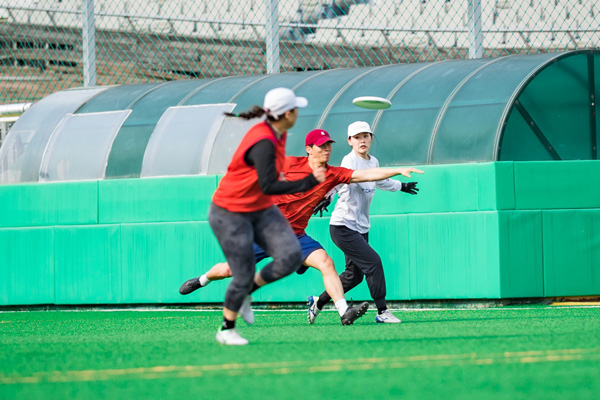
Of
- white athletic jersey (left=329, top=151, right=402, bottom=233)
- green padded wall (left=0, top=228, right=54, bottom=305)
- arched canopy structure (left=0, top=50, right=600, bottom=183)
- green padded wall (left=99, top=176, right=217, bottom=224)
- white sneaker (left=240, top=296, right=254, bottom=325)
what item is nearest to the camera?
white sneaker (left=240, top=296, right=254, bottom=325)

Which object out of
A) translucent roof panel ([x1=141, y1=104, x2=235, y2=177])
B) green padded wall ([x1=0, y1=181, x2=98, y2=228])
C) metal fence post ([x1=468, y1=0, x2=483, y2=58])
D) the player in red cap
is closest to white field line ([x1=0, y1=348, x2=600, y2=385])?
the player in red cap

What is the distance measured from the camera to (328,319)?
435 inches

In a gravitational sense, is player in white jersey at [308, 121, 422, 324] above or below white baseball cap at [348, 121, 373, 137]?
below

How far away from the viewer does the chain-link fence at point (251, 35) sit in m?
17.5

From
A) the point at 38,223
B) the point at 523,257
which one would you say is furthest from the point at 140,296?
the point at 523,257

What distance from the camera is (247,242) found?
722cm

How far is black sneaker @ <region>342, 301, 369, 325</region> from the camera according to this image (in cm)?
929

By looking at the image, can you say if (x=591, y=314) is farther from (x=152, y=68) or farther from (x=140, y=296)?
(x=152, y=68)

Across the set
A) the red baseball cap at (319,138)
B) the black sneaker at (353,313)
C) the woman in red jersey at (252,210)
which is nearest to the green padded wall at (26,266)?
the red baseball cap at (319,138)

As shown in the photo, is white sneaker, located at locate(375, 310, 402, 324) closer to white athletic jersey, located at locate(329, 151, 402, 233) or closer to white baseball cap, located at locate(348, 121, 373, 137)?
white athletic jersey, located at locate(329, 151, 402, 233)

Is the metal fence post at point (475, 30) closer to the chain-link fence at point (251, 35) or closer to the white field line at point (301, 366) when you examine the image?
the chain-link fence at point (251, 35)

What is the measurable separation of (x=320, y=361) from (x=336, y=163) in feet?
25.4

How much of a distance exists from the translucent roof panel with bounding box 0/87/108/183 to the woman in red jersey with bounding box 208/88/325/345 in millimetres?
9428

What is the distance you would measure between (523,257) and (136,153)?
6.05 meters
